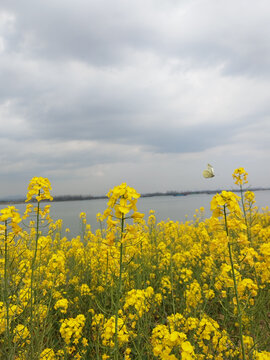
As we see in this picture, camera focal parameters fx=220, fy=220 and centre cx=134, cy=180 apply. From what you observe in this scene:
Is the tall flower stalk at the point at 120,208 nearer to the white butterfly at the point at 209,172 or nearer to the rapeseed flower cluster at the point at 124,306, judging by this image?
the rapeseed flower cluster at the point at 124,306

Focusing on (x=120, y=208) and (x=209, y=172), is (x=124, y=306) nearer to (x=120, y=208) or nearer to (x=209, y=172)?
(x=120, y=208)

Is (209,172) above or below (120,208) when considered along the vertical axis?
above

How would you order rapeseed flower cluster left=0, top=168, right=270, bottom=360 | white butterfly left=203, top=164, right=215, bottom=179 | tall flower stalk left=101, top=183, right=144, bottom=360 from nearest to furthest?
tall flower stalk left=101, top=183, right=144, bottom=360 → rapeseed flower cluster left=0, top=168, right=270, bottom=360 → white butterfly left=203, top=164, right=215, bottom=179

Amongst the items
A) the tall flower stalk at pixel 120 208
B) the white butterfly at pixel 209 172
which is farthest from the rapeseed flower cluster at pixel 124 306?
the white butterfly at pixel 209 172

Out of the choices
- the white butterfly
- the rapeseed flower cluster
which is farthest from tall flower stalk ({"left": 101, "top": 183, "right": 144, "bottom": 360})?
the white butterfly

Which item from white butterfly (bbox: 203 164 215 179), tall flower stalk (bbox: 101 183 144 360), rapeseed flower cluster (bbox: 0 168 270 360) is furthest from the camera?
white butterfly (bbox: 203 164 215 179)

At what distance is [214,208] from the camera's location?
1.87 meters

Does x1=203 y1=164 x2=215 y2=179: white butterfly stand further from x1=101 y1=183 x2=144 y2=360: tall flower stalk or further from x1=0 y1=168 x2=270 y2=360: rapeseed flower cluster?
x1=101 y1=183 x2=144 y2=360: tall flower stalk

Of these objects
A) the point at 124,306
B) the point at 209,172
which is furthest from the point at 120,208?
the point at 209,172

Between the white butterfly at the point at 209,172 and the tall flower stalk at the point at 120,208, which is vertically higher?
the white butterfly at the point at 209,172

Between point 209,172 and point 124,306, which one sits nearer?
point 124,306

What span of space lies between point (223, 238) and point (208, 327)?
980mm

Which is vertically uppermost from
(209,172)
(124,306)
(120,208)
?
(209,172)

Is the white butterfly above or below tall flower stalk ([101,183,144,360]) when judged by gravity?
above
